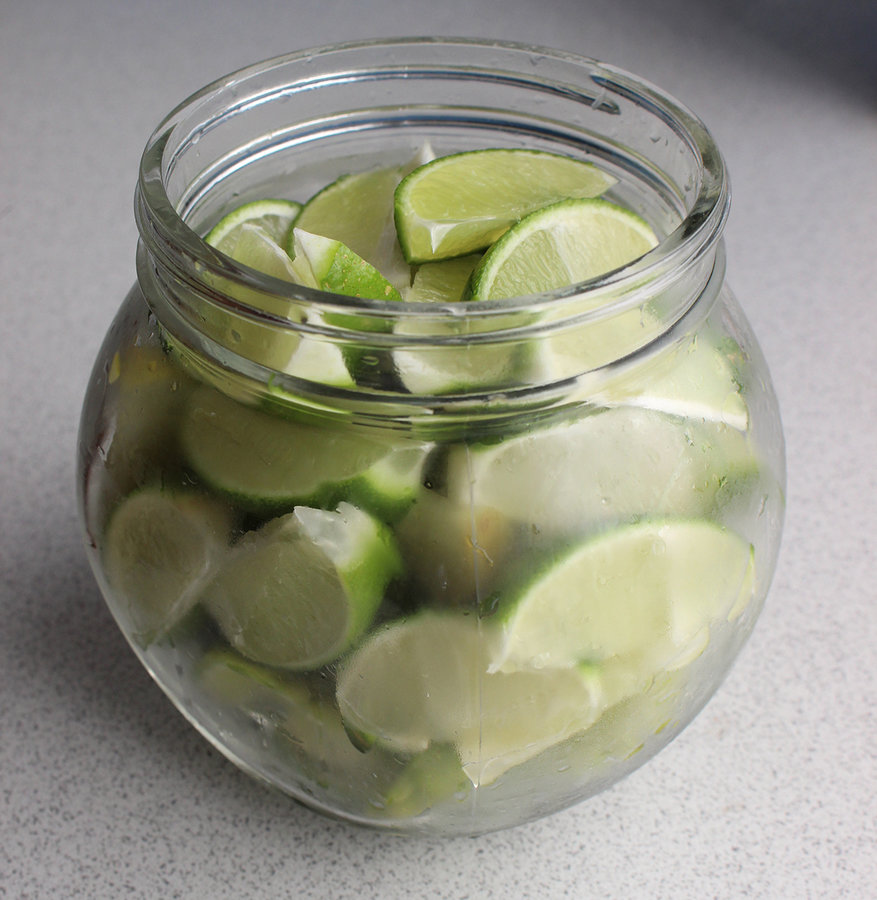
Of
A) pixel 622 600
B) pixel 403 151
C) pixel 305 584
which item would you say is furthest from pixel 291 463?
pixel 403 151

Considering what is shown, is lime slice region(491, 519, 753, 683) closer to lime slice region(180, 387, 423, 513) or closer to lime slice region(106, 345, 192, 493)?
lime slice region(180, 387, 423, 513)

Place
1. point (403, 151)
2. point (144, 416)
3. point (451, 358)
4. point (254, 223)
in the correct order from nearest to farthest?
point (451, 358) → point (144, 416) → point (254, 223) → point (403, 151)

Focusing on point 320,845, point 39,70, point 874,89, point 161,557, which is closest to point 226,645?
point 161,557

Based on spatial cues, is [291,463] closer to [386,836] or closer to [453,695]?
[453,695]

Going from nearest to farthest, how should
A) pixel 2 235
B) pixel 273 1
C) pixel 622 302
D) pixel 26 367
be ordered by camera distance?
pixel 622 302, pixel 26 367, pixel 2 235, pixel 273 1

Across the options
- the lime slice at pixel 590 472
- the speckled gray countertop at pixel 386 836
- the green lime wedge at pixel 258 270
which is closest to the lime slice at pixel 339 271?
the green lime wedge at pixel 258 270

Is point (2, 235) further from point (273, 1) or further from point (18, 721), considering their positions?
point (273, 1)

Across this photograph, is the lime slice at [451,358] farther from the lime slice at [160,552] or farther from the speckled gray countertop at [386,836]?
the speckled gray countertop at [386,836]
